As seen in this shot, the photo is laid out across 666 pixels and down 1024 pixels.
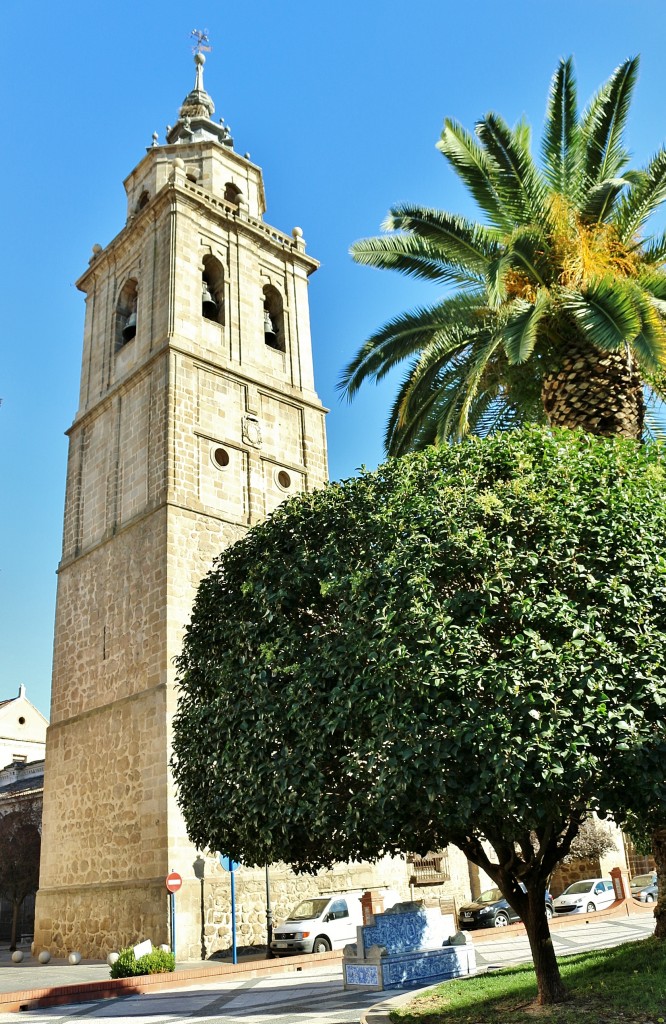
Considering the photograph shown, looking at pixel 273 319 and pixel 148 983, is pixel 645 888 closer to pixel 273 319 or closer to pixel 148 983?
pixel 148 983

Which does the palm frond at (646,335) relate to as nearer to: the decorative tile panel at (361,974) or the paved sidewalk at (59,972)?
the decorative tile panel at (361,974)

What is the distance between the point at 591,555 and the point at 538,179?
21.1 ft

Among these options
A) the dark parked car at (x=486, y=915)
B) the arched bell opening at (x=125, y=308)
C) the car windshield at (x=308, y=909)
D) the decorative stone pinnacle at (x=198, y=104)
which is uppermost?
the decorative stone pinnacle at (x=198, y=104)

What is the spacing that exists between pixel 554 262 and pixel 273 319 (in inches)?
638

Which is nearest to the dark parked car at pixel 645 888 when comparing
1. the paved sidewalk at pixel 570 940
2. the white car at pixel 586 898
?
the white car at pixel 586 898

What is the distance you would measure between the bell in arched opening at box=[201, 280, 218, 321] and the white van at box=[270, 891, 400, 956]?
1625 cm

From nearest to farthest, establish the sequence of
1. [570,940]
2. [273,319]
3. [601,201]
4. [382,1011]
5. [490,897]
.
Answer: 1. [382,1011]
2. [601,201]
3. [570,940]
4. [490,897]
5. [273,319]

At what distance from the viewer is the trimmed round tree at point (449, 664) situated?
753 cm

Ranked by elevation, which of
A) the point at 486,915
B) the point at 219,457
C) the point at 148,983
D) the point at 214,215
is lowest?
the point at 148,983

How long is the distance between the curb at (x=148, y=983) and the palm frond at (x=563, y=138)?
14254 millimetres

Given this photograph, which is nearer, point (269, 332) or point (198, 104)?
point (269, 332)

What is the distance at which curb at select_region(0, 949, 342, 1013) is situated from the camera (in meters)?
13.0

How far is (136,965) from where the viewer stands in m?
14.6

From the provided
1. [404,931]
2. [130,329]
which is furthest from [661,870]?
[130,329]
